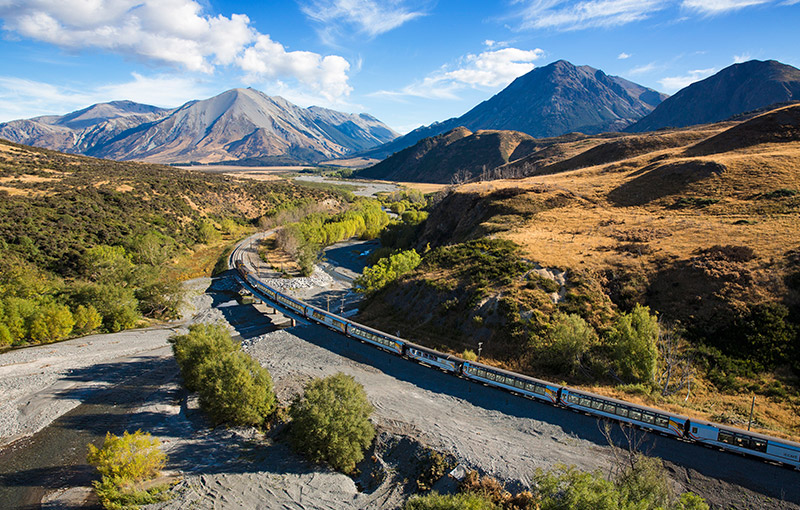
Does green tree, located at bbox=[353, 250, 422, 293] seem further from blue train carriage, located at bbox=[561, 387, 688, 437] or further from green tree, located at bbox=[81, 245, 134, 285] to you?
green tree, located at bbox=[81, 245, 134, 285]

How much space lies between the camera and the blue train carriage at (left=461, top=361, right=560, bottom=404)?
86.0 ft

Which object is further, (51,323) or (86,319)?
(86,319)

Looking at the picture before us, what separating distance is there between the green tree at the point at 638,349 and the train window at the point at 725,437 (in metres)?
6.53

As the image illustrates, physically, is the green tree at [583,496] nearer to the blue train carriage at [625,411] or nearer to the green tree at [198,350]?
the blue train carriage at [625,411]

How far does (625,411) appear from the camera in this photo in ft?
77.6

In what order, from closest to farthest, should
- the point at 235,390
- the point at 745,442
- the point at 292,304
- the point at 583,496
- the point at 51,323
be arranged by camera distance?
the point at 583,496
the point at 745,442
the point at 235,390
the point at 51,323
the point at 292,304

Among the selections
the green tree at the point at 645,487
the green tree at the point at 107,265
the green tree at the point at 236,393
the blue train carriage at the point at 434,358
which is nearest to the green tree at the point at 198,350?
the green tree at the point at 236,393

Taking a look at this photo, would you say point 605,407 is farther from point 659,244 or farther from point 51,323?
point 51,323

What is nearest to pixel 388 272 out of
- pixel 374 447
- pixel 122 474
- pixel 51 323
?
pixel 374 447

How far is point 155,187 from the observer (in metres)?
102

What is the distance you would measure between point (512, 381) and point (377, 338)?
13.6 metres

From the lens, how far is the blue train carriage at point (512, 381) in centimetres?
2622

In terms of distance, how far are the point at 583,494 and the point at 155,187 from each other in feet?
382

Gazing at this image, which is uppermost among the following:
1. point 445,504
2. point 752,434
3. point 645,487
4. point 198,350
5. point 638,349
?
point 638,349
